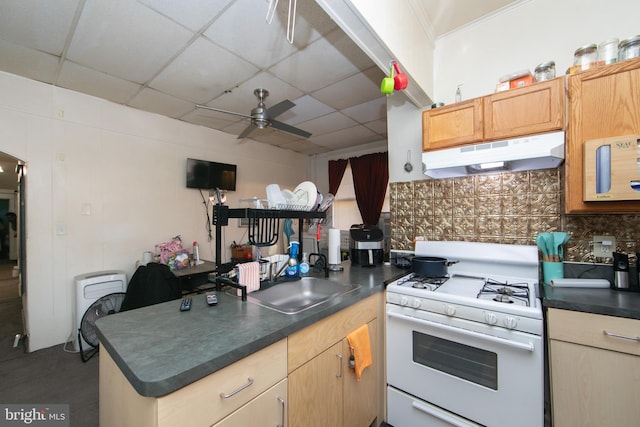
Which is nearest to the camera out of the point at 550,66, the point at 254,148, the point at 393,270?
the point at 550,66

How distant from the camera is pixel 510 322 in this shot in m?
1.19

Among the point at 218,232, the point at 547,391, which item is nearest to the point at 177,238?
the point at 218,232

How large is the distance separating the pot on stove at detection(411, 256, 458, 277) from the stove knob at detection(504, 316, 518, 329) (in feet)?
1.81

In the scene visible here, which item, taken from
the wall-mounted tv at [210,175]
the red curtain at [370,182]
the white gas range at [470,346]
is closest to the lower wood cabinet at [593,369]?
the white gas range at [470,346]

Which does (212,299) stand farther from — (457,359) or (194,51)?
Result: (194,51)

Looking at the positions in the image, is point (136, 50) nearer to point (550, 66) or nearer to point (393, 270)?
point (393, 270)

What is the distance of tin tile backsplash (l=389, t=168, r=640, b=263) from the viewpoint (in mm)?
1553

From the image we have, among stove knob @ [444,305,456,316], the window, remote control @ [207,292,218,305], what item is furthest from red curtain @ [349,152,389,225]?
remote control @ [207,292,218,305]

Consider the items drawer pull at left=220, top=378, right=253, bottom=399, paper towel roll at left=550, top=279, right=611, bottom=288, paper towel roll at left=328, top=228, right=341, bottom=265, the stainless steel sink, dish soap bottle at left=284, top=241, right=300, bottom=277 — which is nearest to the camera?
drawer pull at left=220, top=378, right=253, bottom=399

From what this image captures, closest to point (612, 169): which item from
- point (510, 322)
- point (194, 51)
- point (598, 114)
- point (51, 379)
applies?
point (598, 114)

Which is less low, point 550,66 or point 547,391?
point 550,66

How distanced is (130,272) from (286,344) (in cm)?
291

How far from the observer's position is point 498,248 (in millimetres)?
1752

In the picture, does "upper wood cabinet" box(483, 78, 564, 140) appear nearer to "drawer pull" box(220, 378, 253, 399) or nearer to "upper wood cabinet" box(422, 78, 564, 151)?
"upper wood cabinet" box(422, 78, 564, 151)
